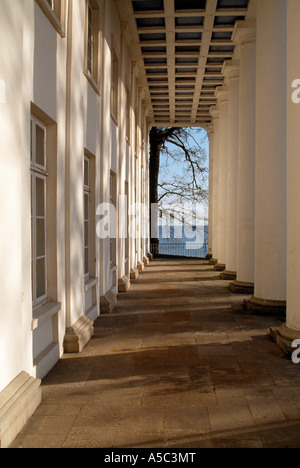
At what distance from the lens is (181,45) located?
16.0 metres

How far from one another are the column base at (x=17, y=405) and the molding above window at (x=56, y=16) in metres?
4.42

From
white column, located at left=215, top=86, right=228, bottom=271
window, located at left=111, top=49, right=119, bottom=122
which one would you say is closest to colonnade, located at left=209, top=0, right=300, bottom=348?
white column, located at left=215, top=86, right=228, bottom=271

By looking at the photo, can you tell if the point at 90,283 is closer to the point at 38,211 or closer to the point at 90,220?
the point at 90,220

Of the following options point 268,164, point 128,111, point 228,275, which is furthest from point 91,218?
point 228,275

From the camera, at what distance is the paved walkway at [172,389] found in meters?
4.24

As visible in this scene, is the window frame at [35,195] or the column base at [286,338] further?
the column base at [286,338]

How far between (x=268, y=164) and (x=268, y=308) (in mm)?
3058

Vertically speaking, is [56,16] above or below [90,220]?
above

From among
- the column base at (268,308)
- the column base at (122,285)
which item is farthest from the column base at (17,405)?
the column base at (122,285)

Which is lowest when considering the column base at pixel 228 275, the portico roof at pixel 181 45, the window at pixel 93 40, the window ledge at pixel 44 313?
the column base at pixel 228 275

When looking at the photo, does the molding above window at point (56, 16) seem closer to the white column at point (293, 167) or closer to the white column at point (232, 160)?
the white column at point (293, 167)

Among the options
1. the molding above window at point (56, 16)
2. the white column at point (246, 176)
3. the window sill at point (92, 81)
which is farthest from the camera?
the white column at point (246, 176)

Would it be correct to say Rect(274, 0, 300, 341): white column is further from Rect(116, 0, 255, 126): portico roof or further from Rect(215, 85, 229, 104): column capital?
Rect(215, 85, 229, 104): column capital

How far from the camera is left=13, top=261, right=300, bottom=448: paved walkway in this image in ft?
13.9
